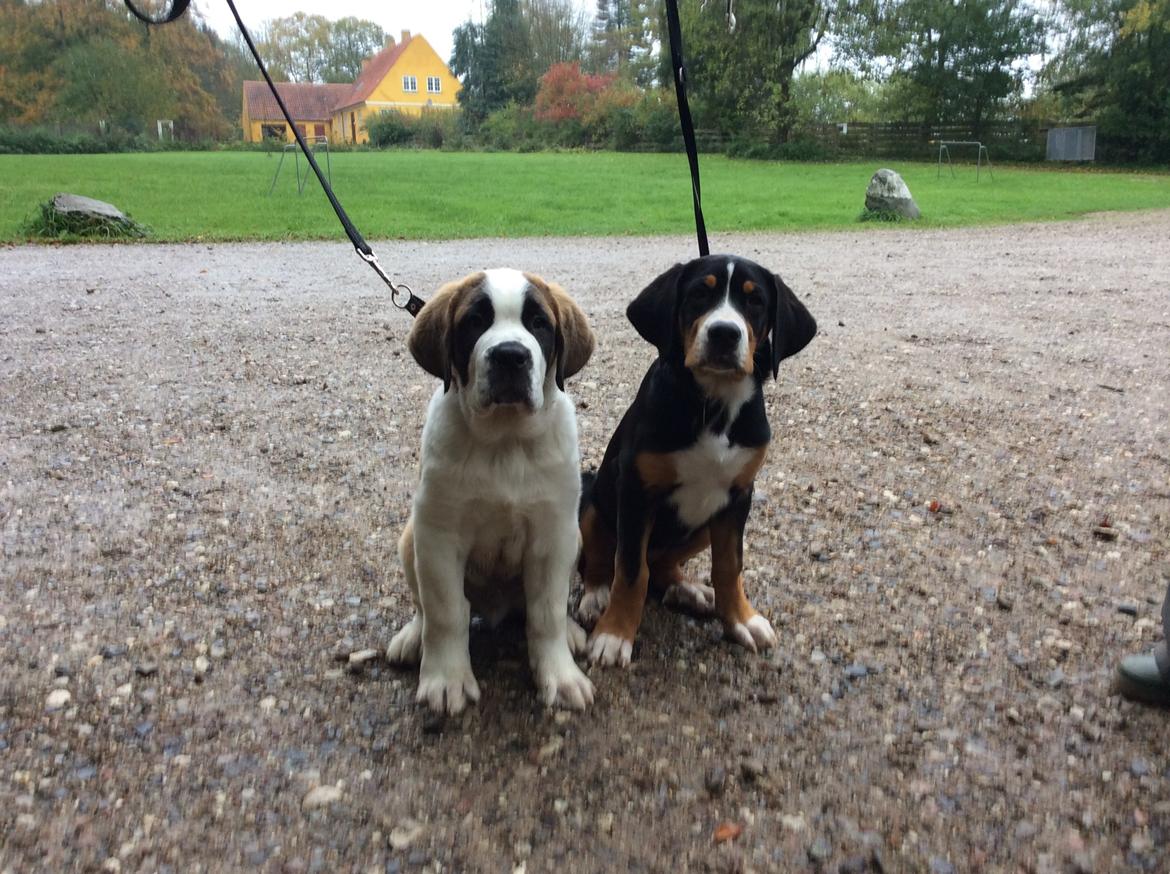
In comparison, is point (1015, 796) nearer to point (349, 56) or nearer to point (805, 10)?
point (805, 10)

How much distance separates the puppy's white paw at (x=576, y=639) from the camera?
3.30 metres

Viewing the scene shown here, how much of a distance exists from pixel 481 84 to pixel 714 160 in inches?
1065

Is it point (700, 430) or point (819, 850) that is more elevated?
point (700, 430)

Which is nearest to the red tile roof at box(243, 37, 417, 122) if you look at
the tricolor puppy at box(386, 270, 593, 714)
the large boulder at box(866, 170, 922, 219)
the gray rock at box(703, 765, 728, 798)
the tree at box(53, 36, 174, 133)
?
the tree at box(53, 36, 174, 133)

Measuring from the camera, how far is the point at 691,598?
142 inches

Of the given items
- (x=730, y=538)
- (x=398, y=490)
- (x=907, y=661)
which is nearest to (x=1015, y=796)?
(x=907, y=661)

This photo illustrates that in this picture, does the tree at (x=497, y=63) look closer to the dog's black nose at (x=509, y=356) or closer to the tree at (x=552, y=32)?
the tree at (x=552, y=32)

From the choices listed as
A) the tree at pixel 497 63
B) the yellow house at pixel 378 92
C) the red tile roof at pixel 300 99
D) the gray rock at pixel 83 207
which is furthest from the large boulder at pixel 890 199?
the red tile roof at pixel 300 99

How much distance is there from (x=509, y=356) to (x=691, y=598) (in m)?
1.45

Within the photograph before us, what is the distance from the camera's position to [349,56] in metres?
73.3

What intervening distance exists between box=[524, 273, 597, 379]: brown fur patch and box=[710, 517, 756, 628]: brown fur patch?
798mm

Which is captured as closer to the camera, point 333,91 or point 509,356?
point 509,356

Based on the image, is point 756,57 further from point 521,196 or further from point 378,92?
point 378,92

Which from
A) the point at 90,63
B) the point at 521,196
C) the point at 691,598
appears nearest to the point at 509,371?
the point at 691,598
